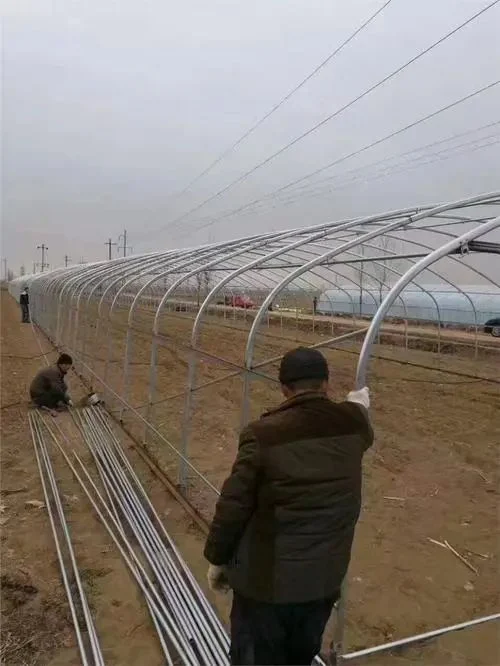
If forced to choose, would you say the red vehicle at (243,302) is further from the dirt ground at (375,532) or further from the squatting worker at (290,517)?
the squatting worker at (290,517)

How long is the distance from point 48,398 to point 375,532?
6.43m

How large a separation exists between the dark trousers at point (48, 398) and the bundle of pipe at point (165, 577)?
2.74 m

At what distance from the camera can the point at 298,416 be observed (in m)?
2.21

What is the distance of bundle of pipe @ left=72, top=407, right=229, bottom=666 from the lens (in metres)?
3.41

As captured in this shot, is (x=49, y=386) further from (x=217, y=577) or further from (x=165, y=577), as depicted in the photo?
(x=217, y=577)

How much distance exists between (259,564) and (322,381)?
2.63 ft

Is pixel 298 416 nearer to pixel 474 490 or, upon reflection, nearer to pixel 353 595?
pixel 353 595

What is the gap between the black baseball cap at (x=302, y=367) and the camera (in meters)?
2.34

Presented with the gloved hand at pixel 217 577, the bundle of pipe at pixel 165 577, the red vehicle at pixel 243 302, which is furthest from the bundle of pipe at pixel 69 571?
the red vehicle at pixel 243 302

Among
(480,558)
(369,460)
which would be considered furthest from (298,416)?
(369,460)

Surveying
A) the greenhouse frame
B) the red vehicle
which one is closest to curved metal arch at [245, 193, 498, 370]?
the greenhouse frame

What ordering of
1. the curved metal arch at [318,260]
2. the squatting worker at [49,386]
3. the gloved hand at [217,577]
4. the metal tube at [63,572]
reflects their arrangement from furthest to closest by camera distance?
the squatting worker at [49,386], the curved metal arch at [318,260], the metal tube at [63,572], the gloved hand at [217,577]

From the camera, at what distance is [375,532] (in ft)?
17.3

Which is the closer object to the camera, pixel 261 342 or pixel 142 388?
pixel 142 388
